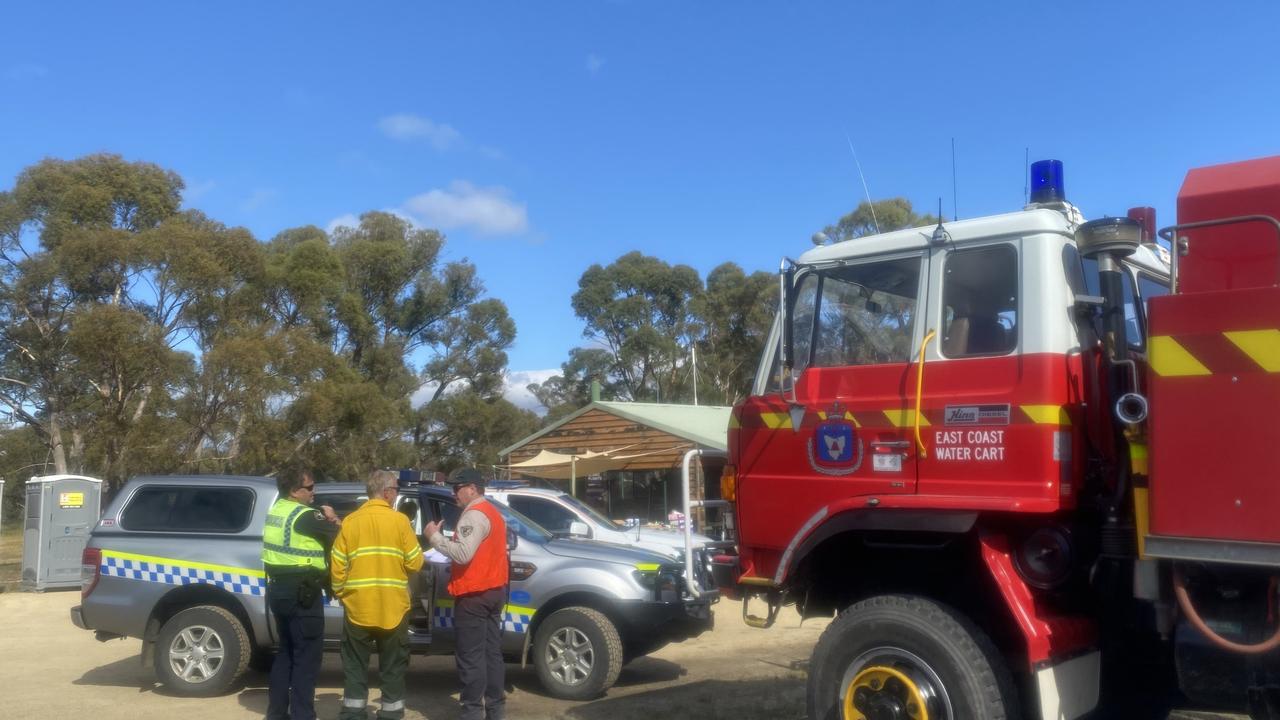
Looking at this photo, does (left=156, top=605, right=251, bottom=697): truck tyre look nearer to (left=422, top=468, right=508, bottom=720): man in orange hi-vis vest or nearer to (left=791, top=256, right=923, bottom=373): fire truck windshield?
(left=422, top=468, right=508, bottom=720): man in orange hi-vis vest

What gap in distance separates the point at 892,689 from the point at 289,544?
414 centimetres

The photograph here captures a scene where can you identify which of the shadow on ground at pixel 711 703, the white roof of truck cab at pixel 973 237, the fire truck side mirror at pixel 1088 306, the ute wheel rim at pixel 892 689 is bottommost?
the shadow on ground at pixel 711 703

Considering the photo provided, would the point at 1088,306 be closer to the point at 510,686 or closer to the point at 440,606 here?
the point at 440,606

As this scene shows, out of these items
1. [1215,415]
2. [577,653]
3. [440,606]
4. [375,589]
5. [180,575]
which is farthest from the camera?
[180,575]

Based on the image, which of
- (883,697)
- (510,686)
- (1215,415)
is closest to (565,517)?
(510,686)

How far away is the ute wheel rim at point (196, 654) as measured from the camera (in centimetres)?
837

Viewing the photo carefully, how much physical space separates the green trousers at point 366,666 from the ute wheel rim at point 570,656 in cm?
168

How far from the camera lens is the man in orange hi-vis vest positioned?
6.79 meters

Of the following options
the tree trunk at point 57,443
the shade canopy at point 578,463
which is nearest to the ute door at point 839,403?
the shade canopy at point 578,463

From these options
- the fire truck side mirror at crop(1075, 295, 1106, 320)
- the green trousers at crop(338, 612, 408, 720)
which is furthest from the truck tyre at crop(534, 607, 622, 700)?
the fire truck side mirror at crop(1075, 295, 1106, 320)

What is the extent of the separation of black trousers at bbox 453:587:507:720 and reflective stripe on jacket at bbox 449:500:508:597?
55mm

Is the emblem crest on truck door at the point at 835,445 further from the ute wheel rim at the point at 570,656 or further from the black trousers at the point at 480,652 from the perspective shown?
the ute wheel rim at the point at 570,656

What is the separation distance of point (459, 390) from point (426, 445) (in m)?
3.25

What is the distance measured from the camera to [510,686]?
28.7 ft
